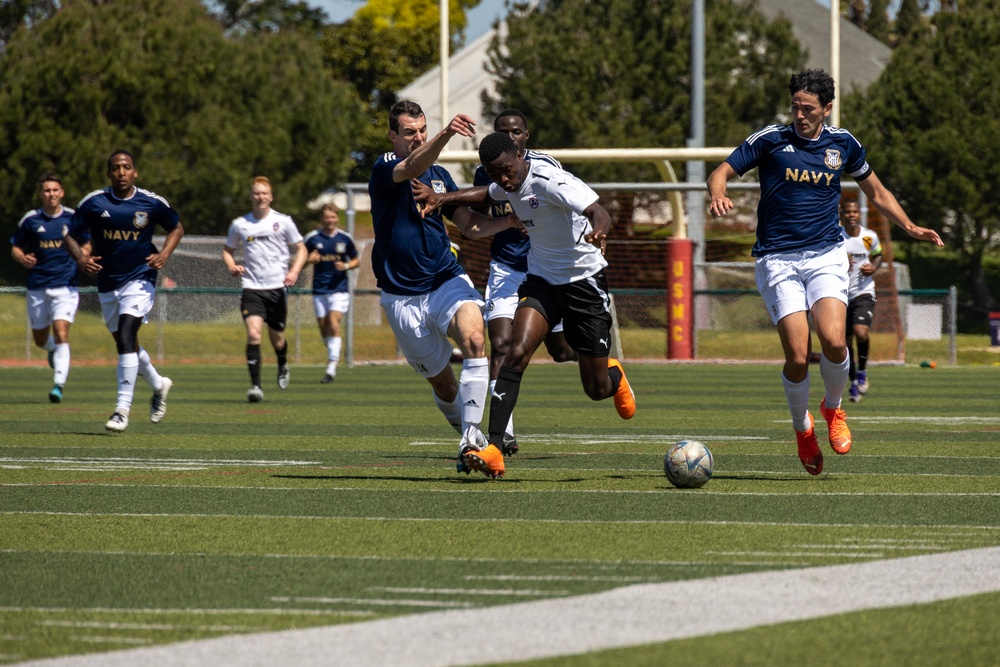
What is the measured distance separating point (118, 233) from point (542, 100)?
30.1m

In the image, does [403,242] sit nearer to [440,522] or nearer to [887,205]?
[440,522]

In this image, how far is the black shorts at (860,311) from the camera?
1792 centimetres

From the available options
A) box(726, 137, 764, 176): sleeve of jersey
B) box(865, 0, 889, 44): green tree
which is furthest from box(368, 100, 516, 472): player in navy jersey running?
box(865, 0, 889, 44): green tree

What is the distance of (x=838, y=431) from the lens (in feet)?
32.2

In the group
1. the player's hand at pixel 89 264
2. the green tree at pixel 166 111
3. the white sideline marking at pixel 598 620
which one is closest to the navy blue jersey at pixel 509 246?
the player's hand at pixel 89 264

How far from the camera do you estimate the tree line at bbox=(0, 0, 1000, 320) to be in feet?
132

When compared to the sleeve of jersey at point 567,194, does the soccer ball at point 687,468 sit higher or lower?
lower

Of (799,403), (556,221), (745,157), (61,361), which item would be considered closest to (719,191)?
(745,157)

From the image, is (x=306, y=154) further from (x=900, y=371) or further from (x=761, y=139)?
(x=761, y=139)

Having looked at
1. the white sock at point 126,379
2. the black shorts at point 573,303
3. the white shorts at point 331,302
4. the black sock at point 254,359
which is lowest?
the black sock at point 254,359

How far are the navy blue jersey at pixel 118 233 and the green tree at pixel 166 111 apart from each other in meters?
28.1

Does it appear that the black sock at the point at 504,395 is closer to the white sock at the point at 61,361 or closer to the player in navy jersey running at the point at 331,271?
the white sock at the point at 61,361

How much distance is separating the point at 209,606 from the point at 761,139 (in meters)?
5.13

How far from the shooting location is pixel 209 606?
537 centimetres
